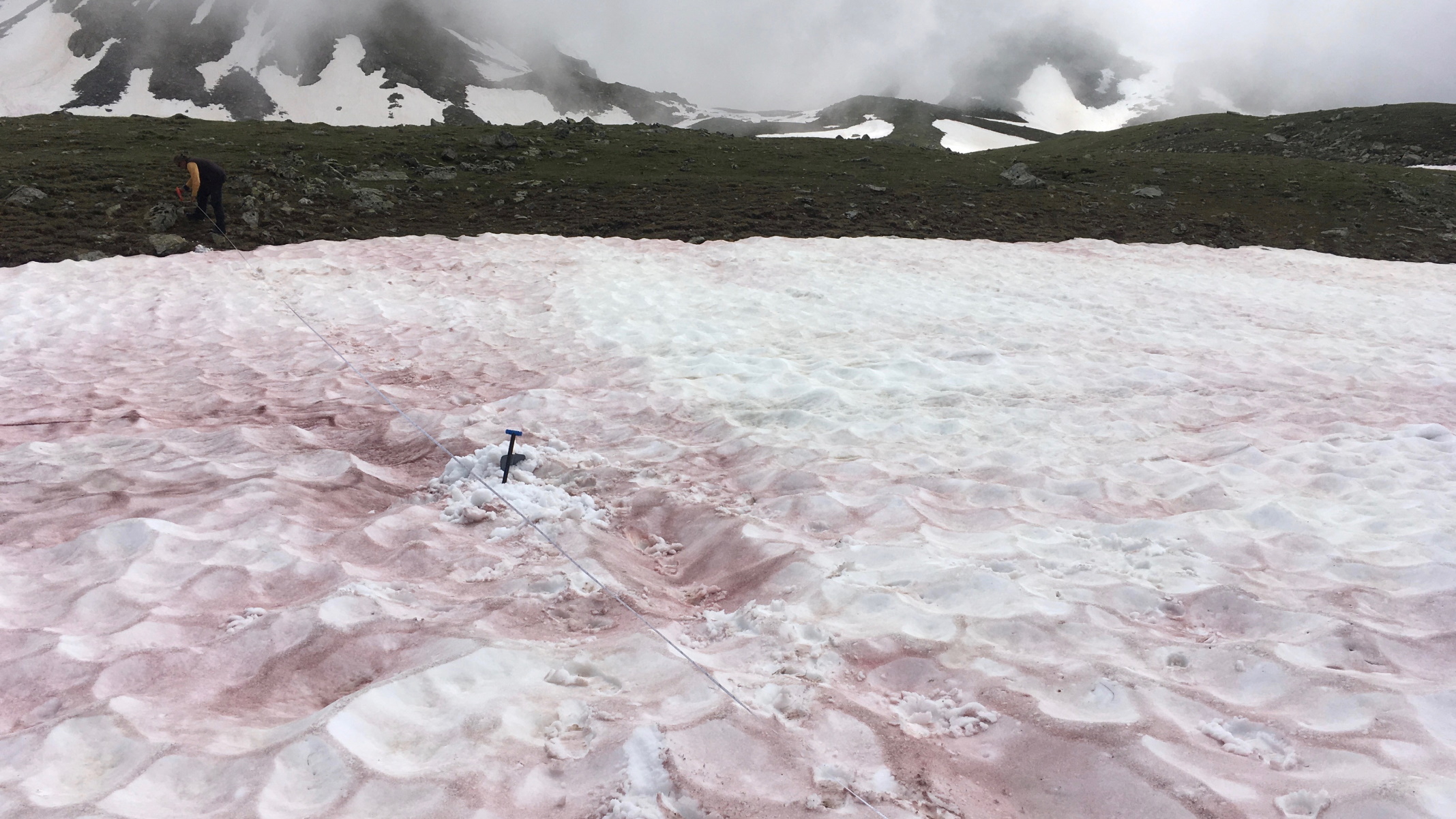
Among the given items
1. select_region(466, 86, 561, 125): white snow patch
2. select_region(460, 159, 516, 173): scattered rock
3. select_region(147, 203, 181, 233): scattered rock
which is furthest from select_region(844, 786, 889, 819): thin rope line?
select_region(466, 86, 561, 125): white snow patch

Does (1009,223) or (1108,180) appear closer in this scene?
(1009,223)

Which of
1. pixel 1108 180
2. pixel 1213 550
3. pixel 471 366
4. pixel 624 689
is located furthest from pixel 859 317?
pixel 1108 180

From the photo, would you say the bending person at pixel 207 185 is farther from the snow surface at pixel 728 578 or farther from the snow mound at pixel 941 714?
the snow mound at pixel 941 714

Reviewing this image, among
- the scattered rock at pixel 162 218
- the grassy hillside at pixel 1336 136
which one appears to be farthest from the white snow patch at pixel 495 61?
the scattered rock at pixel 162 218

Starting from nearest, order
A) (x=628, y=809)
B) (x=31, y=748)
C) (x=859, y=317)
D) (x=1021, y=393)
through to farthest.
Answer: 1. (x=628, y=809)
2. (x=31, y=748)
3. (x=1021, y=393)
4. (x=859, y=317)

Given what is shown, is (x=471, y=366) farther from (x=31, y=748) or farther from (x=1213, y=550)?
(x=1213, y=550)

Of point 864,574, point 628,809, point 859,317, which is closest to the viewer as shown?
point 628,809
